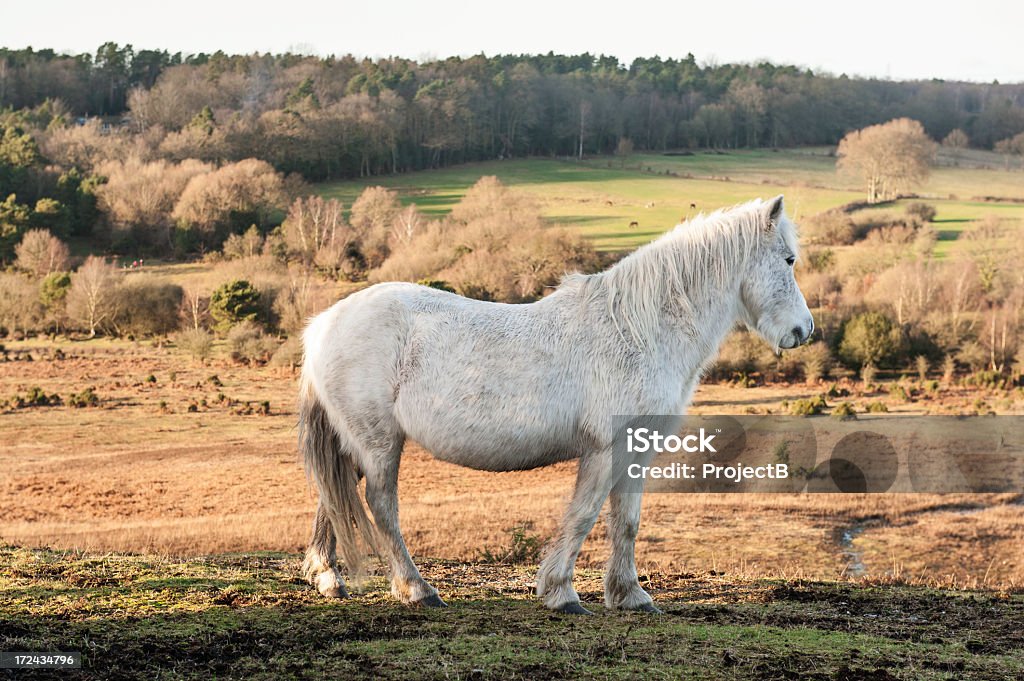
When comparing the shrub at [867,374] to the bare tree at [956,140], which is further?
the bare tree at [956,140]

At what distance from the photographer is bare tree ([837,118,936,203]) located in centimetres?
8431

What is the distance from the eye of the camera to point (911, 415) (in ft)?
123

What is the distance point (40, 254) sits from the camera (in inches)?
2328

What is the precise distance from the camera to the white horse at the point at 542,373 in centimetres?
688

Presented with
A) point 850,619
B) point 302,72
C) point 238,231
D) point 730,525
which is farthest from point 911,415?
point 302,72

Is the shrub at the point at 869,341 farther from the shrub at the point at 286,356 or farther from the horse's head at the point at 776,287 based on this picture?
the horse's head at the point at 776,287

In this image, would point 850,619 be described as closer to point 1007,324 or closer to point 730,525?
point 730,525

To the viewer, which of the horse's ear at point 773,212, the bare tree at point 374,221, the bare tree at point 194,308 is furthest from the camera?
the bare tree at point 374,221

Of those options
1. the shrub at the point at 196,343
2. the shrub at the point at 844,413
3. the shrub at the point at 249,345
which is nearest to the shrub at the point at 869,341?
the shrub at the point at 844,413

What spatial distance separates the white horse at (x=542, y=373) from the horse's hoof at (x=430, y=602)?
0.03 feet

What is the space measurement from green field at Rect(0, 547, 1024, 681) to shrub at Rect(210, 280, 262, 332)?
42316 millimetres

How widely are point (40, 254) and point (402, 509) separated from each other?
4777 cm

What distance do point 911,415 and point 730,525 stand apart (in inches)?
845

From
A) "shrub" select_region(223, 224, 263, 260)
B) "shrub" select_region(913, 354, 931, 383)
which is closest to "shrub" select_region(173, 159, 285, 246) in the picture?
"shrub" select_region(223, 224, 263, 260)
